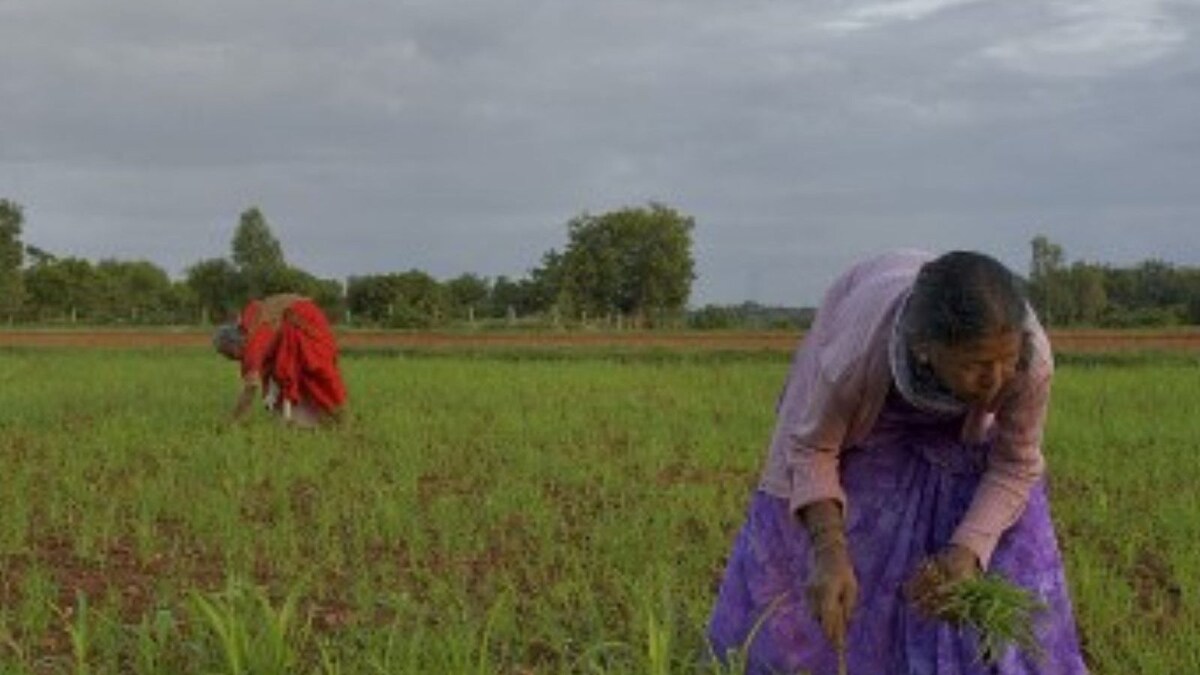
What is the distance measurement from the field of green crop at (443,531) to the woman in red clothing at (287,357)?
26 centimetres

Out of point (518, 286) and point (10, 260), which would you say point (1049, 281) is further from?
point (10, 260)

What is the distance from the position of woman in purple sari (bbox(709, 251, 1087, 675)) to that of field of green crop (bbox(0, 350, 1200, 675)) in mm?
276

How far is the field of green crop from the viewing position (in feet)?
12.7

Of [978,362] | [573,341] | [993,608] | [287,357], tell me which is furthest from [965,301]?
[573,341]

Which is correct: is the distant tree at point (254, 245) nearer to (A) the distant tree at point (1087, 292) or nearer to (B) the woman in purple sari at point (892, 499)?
(A) the distant tree at point (1087, 292)

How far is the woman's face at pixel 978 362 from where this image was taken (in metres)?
2.66

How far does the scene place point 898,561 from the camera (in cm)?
339

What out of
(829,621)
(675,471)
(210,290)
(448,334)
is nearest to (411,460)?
(675,471)

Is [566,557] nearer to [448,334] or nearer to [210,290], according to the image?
[448,334]

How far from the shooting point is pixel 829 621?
10.0 feet

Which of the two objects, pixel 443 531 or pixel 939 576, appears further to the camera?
pixel 443 531

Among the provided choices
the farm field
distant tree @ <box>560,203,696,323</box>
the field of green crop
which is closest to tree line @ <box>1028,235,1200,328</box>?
distant tree @ <box>560,203,696,323</box>

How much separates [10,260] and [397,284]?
10871 mm

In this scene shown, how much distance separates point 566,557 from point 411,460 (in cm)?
275
